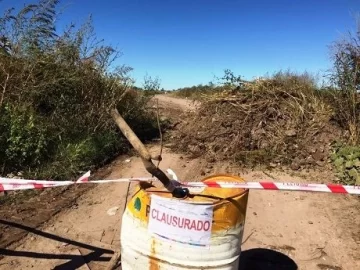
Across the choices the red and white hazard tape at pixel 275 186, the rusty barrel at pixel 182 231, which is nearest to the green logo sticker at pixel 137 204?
the rusty barrel at pixel 182 231

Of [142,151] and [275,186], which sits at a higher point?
[142,151]

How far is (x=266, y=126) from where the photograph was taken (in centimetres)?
935

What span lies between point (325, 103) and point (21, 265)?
7.61 meters

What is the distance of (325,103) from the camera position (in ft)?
31.4

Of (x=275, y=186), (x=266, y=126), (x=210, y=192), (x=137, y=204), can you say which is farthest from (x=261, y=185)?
(x=266, y=126)

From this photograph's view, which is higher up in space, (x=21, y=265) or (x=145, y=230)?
(x=145, y=230)

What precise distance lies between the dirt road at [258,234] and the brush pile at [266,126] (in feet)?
5.81

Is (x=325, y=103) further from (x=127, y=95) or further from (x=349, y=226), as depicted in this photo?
(x=127, y=95)

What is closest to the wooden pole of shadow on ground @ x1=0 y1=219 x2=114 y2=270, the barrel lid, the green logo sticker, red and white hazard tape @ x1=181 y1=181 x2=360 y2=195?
the barrel lid

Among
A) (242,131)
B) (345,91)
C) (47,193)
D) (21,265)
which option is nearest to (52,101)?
(47,193)

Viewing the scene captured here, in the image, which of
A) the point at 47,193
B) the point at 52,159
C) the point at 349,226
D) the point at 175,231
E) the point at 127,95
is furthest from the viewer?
the point at 127,95

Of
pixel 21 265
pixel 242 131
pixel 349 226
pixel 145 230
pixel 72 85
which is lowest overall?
pixel 21 265

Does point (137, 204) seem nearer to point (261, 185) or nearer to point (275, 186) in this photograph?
point (261, 185)

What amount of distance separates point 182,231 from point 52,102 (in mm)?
6571
